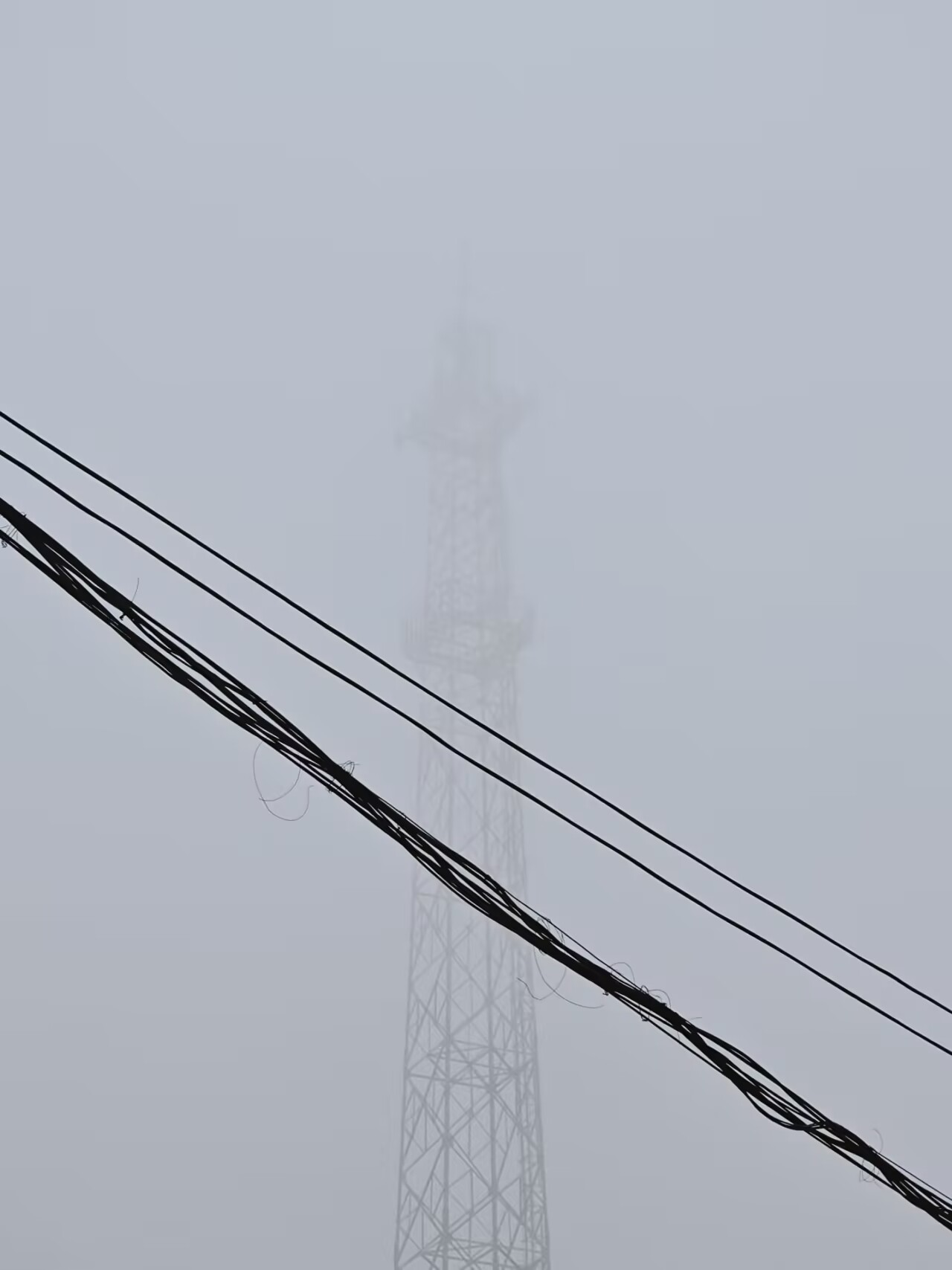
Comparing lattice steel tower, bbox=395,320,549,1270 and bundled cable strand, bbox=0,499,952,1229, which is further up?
lattice steel tower, bbox=395,320,549,1270

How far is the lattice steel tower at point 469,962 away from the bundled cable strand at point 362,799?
1245cm

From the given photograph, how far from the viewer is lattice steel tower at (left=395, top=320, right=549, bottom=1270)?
603 inches

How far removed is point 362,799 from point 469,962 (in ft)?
52.6

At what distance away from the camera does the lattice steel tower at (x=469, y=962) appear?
15.3m

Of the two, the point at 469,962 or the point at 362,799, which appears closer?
the point at 362,799

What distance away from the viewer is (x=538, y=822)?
48.1 meters

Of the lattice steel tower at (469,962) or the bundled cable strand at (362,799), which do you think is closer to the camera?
the bundled cable strand at (362,799)

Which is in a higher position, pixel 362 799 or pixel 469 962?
pixel 469 962

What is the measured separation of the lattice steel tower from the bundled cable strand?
1245 centimetres

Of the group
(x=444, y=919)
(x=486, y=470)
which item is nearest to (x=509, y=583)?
(x=486, y=470)

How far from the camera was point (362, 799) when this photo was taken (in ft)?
10.7

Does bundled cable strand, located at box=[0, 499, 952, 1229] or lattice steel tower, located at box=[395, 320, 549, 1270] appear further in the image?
lattice steel tower, located at box=[395, 320, 549, 1270]

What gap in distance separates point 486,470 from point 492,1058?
41.0ft

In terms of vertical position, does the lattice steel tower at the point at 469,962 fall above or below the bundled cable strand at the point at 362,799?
above
